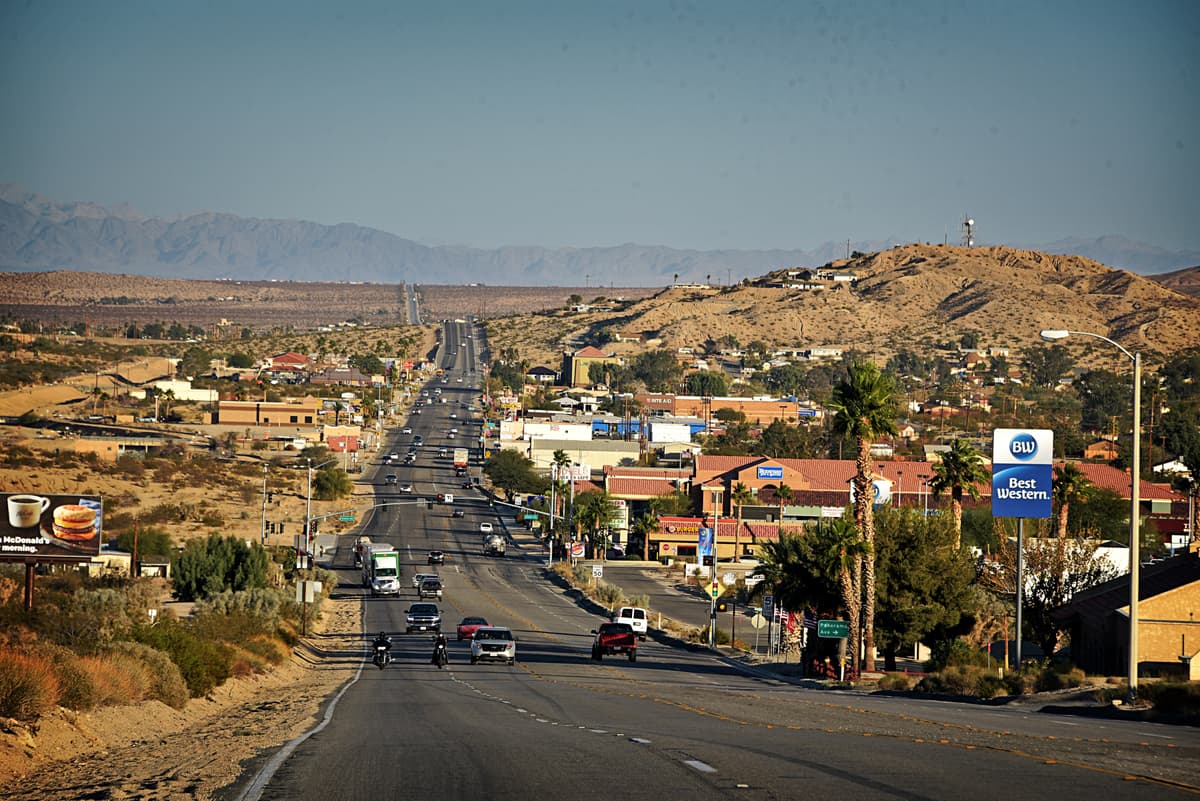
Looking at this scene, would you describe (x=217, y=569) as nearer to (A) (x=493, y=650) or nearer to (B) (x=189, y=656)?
(A) (x=493, y=650)

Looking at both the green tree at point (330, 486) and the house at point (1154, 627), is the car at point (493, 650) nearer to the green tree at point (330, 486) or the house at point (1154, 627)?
the house at point (1154, 627)

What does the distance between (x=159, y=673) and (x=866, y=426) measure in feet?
105

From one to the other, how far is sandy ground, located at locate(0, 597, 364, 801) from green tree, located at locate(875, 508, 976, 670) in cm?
2743

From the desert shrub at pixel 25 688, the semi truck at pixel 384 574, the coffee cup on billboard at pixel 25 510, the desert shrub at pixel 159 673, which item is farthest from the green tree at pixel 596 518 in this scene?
the desert shrub at pixel 25 688

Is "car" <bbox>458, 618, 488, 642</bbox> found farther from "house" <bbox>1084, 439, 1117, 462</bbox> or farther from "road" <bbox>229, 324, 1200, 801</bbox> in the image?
"house" <bbox>1084, 439, 1117, 462</bbox>

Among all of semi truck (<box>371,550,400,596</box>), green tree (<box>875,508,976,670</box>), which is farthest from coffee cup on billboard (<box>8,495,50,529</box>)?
green tree (<box>875,508,976,670</box>)

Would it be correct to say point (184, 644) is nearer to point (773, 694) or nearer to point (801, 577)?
point (773, 694)

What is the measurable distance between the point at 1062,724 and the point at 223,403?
161 meters

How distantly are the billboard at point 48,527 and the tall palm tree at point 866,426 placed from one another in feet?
97.6

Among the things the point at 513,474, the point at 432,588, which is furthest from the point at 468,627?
the point at 513,474

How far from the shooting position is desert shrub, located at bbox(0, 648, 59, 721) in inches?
791

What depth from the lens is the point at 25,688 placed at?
20.4 m

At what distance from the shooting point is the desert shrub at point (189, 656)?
30188 mm

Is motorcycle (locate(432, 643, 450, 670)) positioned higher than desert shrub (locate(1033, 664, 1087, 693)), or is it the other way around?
desert shrub (locate(1033, 664, 1087, 693))
